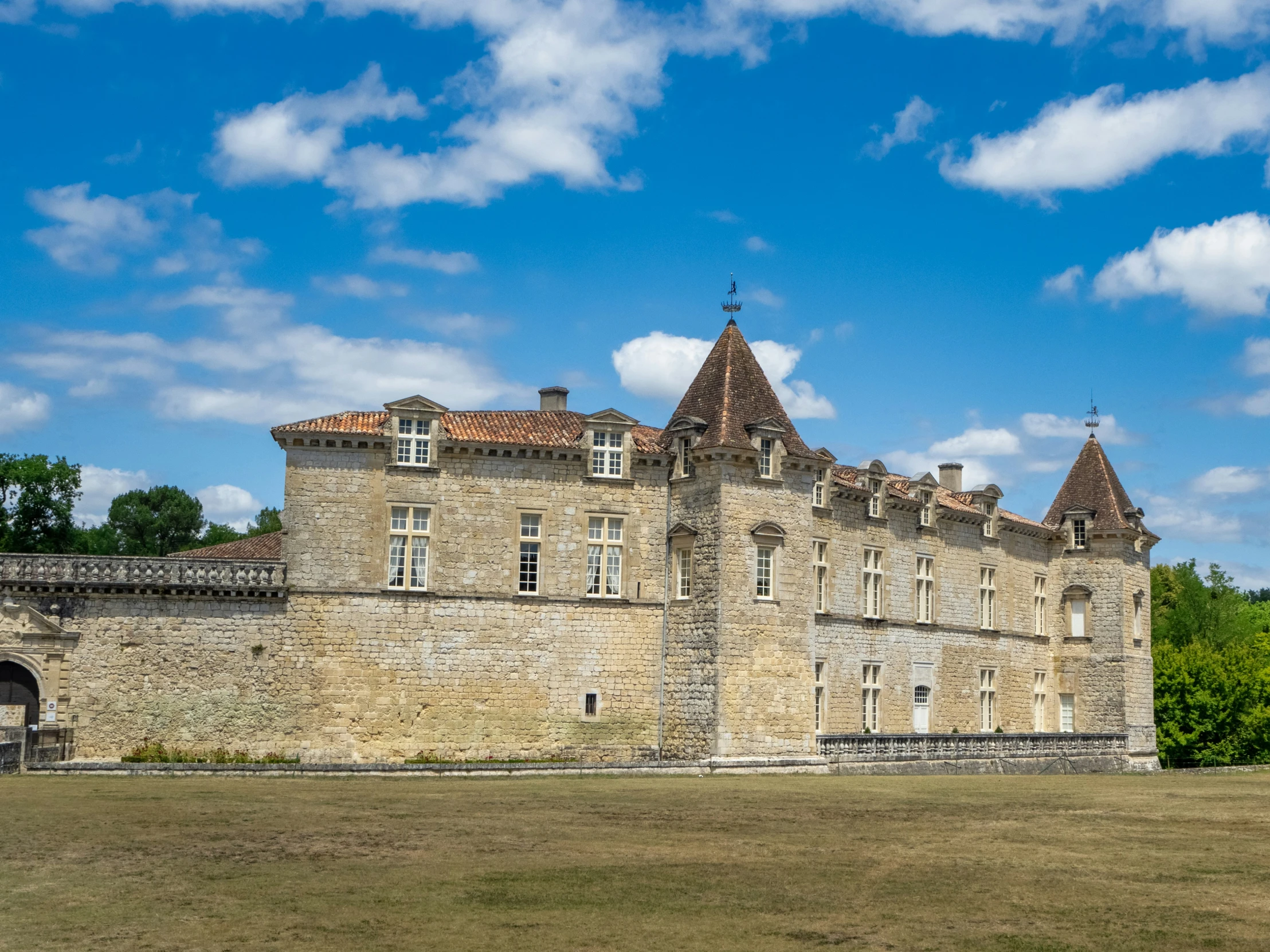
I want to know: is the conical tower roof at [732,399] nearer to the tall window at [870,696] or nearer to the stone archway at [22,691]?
the tall window at [870,696]

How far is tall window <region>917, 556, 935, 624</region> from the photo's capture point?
48781mm

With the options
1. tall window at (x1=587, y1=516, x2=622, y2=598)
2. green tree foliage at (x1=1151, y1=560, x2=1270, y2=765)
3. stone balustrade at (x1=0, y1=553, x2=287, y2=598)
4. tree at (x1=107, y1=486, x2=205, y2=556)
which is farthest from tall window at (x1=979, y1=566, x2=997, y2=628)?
tree at (x1=107, y1=486, x2=205, y2=556)

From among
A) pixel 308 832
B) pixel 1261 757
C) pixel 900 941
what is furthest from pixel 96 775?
pixel 1261 757

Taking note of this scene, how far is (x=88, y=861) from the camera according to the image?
51.9 feet

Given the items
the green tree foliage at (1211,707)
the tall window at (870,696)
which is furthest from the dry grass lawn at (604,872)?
the green tree foliage at (1211,707)

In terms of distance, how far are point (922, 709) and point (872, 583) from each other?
216 inches

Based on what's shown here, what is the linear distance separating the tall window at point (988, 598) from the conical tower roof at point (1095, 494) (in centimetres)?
522

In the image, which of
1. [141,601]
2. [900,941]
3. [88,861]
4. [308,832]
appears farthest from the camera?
[141,601]

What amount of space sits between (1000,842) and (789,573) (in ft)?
59.3

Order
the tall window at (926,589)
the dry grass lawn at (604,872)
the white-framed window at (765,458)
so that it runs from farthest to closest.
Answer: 1. the tall window at (926,589)
2. the white-framed window at (765,458)
3. the dry grass lawn at (604,872)

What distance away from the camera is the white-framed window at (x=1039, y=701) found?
177ft

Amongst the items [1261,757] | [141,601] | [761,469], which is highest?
[761,469]

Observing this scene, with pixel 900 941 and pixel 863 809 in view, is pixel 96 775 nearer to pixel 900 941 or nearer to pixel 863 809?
pixel 863 809

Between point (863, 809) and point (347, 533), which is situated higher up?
point (347, 533)
